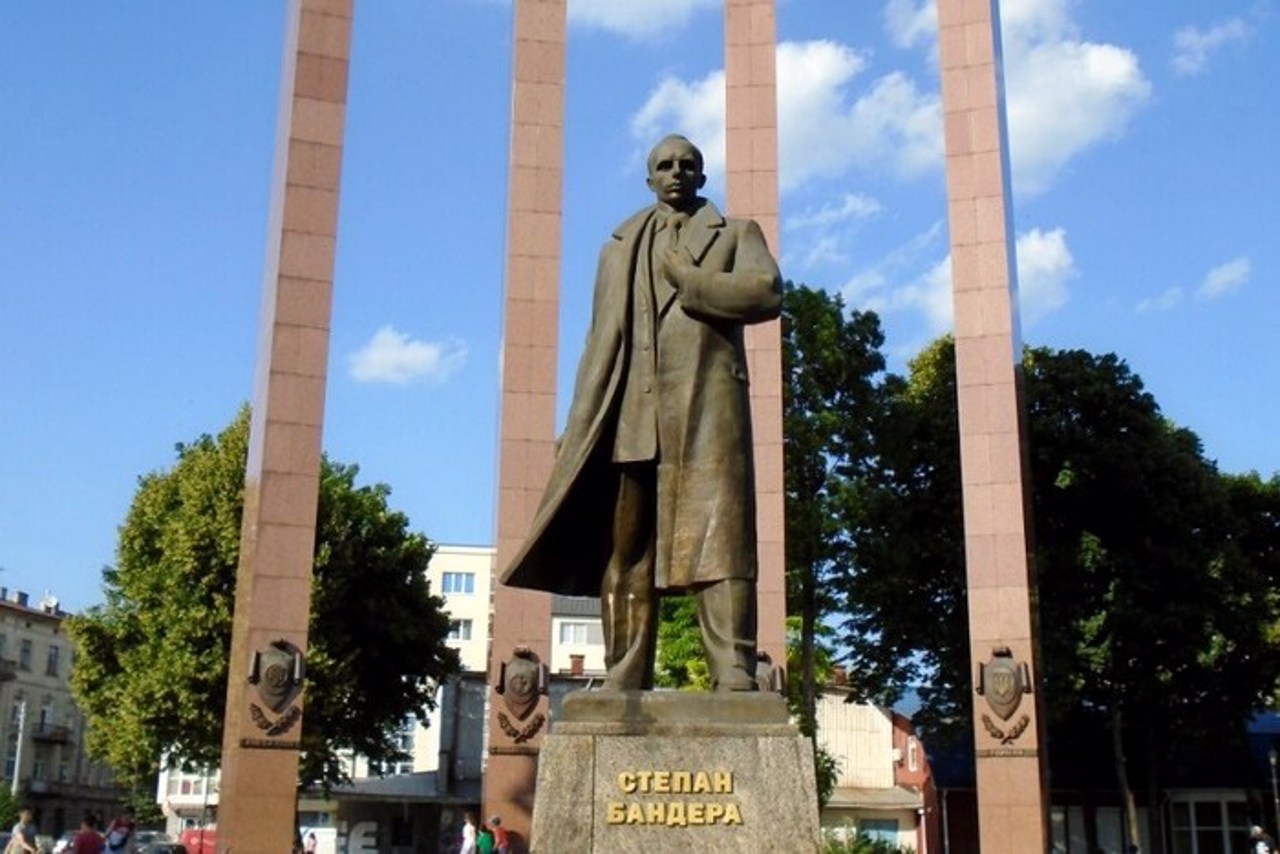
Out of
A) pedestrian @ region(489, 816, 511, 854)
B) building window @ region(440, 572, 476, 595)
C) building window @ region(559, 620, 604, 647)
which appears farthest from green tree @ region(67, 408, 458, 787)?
building window @ region(440, 572, 476, 595)

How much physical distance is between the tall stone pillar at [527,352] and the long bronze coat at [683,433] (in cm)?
1373

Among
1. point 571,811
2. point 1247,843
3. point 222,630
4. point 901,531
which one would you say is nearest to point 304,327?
point 222,630

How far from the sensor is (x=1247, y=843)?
137ft

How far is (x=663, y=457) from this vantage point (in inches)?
278

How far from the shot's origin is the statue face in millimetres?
7438

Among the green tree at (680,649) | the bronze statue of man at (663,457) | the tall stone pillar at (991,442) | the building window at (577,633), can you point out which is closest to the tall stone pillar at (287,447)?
the tall stone pillar at (991,442)

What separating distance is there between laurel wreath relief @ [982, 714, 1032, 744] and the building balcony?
60548 mm

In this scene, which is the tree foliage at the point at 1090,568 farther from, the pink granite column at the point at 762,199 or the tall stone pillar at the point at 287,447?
the tall stone pillar at the point at 287,447

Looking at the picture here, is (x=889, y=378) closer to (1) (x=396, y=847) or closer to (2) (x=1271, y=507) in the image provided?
(2) (x=1271, y=507)

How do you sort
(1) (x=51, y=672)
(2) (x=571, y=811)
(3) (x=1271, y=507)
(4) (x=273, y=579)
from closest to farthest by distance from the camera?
1. (2) (x=571, y=811)
2. (4) (x=273, y=579)
3. (3) (x=1271, y=507)
4. (1) (x=51, y=672)

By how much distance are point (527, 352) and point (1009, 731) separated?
9.71 m

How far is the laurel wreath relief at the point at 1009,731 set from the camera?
2242 centimetres

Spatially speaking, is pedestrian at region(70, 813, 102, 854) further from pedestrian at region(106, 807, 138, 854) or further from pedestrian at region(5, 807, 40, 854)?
pedestrian at region(5, 807, 40, 854)

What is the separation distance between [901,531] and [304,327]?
1539 centimetres
